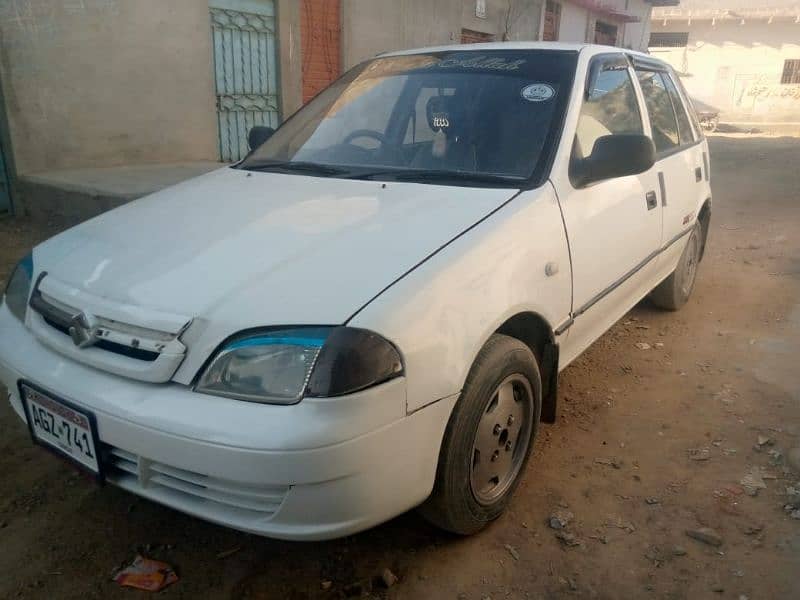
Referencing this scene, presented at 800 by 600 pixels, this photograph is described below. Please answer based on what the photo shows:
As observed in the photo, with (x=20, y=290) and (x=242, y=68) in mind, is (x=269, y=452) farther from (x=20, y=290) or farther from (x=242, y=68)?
(x=242, y=68)

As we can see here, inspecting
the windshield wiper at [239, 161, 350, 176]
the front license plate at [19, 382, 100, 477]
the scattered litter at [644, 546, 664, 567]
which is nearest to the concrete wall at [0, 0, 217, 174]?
the windshield wiper at [239, 161, 350, 176]

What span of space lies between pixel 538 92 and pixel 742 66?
27400 millimetres

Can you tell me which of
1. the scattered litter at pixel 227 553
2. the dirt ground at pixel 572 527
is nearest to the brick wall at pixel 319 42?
the dirt ground at pixel 572 527

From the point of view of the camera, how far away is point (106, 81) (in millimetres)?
6449

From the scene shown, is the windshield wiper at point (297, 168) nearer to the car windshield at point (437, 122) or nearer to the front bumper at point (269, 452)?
the car windshield at point (437, 122)

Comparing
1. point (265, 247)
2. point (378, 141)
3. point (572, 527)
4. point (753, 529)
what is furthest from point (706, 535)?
point (378, 141)

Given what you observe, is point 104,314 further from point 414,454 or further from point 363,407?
point 414,454

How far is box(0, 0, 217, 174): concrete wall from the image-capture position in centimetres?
584

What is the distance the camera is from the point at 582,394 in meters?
3.30

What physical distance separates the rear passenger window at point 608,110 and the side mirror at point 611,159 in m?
0.10

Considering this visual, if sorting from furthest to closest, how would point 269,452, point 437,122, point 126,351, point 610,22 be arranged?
1. point 610,22
2. point 437,122
3. point 126,351
4. point 269,452

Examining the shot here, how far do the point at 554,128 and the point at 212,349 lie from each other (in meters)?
1.59

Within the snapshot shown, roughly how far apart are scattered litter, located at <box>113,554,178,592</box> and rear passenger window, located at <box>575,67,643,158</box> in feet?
6.94

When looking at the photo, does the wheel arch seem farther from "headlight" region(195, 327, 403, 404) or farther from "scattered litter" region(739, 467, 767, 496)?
"scattered litter" region(739, 467, 767, 496)
